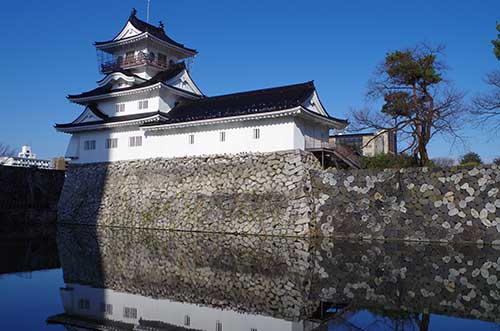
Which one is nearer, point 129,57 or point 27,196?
point 129,57

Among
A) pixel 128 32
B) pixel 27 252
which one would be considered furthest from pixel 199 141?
pixel 128 32

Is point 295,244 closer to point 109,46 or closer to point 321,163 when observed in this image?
point 321,163

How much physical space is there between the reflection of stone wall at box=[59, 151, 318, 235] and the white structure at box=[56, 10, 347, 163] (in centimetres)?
66

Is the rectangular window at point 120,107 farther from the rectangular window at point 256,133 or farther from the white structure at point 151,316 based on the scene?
the white structure at point 151,316

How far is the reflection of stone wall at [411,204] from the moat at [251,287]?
38.8 inches

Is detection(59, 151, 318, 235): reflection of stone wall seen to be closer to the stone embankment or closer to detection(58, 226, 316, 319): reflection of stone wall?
the stone embankment

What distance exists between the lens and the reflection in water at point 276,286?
621 centimetres

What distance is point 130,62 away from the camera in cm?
2494

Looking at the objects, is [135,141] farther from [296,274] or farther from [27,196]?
[296,274]

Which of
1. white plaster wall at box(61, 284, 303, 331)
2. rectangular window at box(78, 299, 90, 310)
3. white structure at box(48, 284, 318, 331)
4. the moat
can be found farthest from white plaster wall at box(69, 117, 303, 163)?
rectangular window at box(78, 299, 90, 310)

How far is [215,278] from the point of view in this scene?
916cm

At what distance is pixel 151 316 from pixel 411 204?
38.5 feet

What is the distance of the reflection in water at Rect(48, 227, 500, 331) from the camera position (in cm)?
621

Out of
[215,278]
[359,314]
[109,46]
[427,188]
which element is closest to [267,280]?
[215,278]
